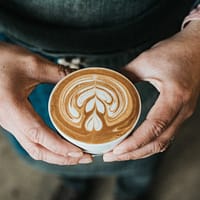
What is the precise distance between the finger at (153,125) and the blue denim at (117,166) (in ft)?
0.23

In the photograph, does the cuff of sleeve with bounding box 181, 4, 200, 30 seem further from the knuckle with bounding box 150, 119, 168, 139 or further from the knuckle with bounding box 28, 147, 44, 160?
the knuckle with bounding box 28, 147, 44, 160

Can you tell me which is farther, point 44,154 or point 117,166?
point 117,166

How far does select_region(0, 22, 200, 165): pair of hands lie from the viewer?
643 millimetres

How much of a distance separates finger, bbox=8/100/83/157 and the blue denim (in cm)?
7

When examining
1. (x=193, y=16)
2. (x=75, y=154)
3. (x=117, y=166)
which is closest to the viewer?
(x=75, y=154)

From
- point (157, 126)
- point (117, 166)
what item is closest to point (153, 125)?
point (157, 126)

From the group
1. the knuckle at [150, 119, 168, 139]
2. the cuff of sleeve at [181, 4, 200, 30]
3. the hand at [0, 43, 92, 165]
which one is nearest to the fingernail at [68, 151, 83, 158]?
the hand at [0, 43, 92, 165]

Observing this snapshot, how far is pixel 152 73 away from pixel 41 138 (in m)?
0.19

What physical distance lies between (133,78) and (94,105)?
91 millimetres

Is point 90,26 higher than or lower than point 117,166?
higher

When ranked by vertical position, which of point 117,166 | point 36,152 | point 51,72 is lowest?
point 117,166

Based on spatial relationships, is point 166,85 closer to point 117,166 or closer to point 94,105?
point 94,105

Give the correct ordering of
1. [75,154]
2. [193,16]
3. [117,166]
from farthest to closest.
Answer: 1. [117,166]
2. [193,16]
3. [75,154]

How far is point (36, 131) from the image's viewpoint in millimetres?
638
